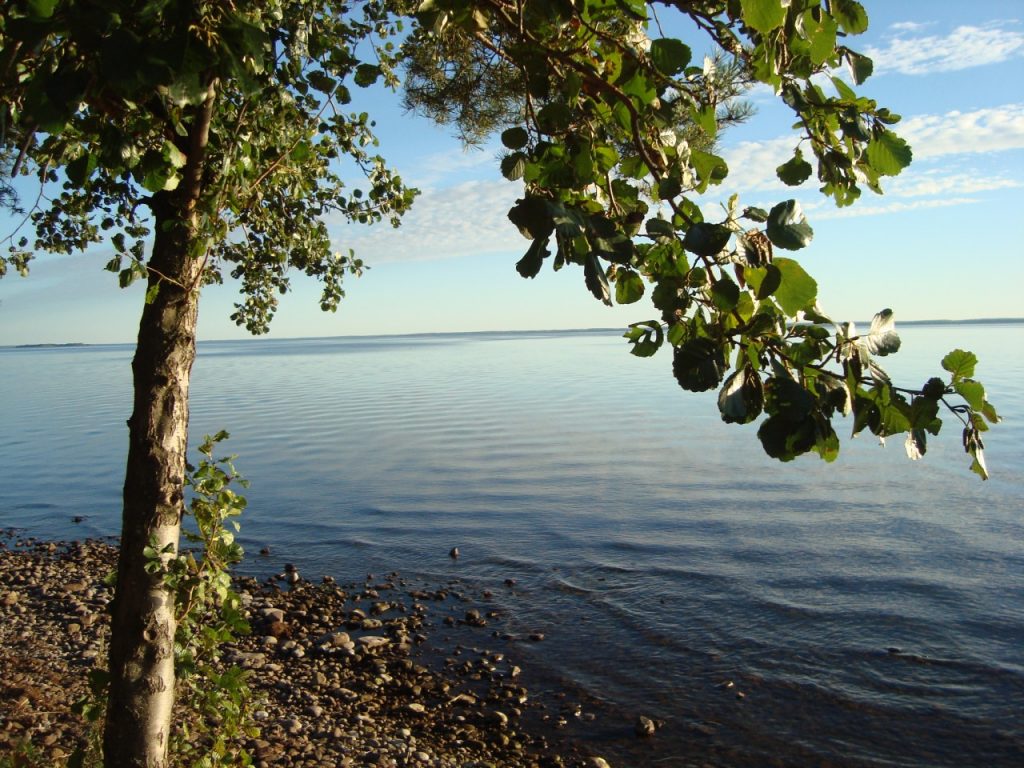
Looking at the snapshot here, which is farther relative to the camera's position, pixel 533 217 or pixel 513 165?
pixel 513 165

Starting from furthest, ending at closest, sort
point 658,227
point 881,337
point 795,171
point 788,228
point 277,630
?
point 277,630
point 795,171
point 658,227
point 881,337
point 788,228

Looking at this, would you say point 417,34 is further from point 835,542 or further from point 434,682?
point 835,542

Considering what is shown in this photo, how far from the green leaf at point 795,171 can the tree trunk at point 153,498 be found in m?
2.47

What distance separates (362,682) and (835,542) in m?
7.80

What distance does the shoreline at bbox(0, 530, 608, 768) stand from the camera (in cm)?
589

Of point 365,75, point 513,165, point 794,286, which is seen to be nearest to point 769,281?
point 794,286

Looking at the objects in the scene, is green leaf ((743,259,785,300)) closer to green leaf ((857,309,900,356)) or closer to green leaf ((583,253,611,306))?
green leaf ((857,309,900,356))

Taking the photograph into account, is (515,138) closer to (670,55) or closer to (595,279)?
(670,55)

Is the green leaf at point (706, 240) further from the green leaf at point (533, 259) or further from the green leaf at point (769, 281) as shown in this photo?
the green leaf at point (533, 259)

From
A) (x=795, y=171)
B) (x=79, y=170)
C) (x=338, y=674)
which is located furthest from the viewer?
(x=338, y=674)

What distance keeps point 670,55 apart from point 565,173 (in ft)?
1.48

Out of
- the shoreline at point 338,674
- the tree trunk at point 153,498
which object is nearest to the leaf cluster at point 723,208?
the tree trunk at point 153,498

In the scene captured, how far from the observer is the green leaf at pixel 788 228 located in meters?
1.85

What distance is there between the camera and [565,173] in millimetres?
2434
